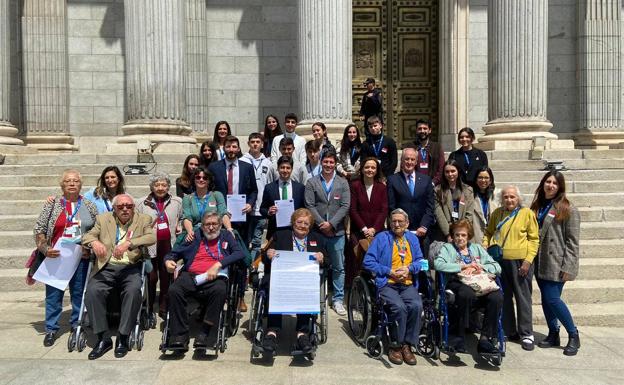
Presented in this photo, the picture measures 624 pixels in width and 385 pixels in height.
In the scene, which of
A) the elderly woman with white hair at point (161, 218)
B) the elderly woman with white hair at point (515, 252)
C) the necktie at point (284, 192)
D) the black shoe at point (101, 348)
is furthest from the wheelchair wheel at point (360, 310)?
the black shoe at point (101, 348)

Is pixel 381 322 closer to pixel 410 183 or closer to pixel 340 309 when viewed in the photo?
pixel 340 309

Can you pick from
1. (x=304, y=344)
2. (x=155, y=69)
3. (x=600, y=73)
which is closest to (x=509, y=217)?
(x=304, y=344)

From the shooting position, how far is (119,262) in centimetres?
632

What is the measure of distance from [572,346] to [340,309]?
2705mm

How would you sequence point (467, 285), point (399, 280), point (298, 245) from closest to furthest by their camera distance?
point (467, 285) < point (399, 280) < point (298, 245)

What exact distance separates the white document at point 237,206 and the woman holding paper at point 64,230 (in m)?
1.61

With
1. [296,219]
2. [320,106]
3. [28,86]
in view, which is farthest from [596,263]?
[28,86]

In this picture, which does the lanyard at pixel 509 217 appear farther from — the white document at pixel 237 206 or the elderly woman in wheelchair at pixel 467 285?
the white document at pixel 237 206

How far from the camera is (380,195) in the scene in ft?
24.1

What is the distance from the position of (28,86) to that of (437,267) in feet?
39.8

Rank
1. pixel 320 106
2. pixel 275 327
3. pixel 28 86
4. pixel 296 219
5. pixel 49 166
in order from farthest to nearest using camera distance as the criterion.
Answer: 1. pixel 28 86
2. pixel 320 106
3. pixel 49 166
4. pixel 296 219
5. pixel 275 327

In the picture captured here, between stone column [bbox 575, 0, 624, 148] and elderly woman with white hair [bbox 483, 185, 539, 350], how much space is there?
33.0 feet

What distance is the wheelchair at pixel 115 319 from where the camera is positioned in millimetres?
6148

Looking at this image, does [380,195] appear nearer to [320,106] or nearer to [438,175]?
[438,175]
